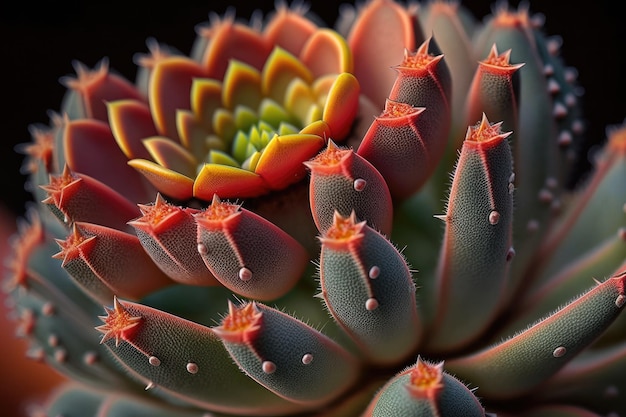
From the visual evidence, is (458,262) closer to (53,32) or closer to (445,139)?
(445,139)

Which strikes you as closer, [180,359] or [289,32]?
[180,359]

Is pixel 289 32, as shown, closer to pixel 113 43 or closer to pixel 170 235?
pixel 170 235

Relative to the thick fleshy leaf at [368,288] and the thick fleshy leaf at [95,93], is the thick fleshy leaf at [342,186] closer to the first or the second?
the thick fleshy leaf at [368,288]

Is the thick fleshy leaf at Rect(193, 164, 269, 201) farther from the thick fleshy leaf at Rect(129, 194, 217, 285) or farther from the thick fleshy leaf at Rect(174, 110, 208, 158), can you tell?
the thick fleshy leaf at Rect(174, 110, 208, 158)

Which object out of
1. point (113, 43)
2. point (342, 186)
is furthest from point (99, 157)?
point (113, 43)

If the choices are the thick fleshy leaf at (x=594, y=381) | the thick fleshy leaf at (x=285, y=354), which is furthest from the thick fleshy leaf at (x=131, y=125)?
the thick fleshy leaf at (x=594, y=381)

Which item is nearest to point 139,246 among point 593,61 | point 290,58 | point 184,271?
point 184,271

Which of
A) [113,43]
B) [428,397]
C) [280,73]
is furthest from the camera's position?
[113,43]
